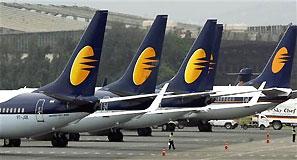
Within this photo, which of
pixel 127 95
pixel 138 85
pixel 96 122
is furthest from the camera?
pixel 138 85

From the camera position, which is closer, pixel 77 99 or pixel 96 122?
pixel 77 99

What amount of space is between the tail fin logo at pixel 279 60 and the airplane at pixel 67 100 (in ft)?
113

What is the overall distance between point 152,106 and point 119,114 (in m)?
3.05

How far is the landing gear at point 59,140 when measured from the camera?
59531mm

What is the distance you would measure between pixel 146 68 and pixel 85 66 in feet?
42.4

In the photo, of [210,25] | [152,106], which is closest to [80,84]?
[152,106]

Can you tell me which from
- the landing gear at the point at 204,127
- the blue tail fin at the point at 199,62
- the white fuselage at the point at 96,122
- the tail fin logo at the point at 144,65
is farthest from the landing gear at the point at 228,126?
the white fuselage at the point at 96,122

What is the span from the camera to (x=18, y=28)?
13588 centimetres

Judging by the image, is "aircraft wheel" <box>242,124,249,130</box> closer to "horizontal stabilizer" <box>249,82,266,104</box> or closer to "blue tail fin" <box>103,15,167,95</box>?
"horizontal stabilizer" <box>249,82,266,104</box>

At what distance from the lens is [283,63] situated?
3346 inches

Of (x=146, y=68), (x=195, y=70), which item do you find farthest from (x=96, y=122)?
(x=195, y=70)

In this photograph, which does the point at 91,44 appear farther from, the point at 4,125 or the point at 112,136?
the point at 112,136

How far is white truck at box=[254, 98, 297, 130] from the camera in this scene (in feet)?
327

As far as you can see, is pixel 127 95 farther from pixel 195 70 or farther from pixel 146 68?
pixel 195 70
